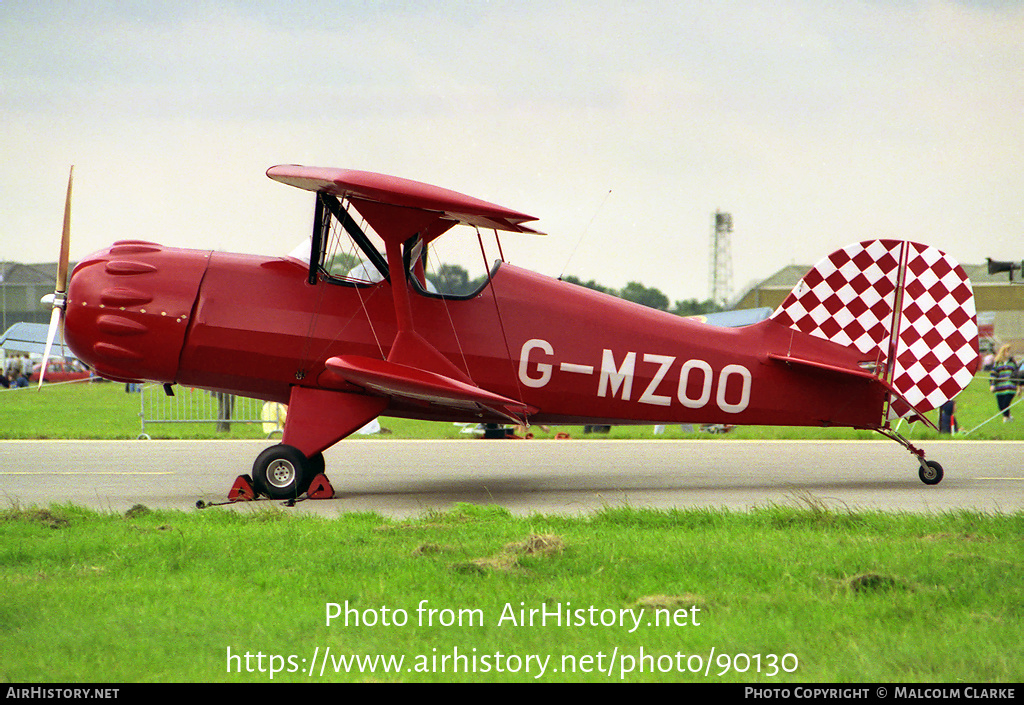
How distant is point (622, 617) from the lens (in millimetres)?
4469

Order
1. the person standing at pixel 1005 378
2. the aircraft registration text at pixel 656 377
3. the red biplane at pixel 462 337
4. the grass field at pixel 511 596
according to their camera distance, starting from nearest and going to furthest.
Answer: the grass field at pixel 511 596
the red biplane at pixel 462 337
the aircraft registration text at pixel 656 377
the person standing at pixel 1005 378

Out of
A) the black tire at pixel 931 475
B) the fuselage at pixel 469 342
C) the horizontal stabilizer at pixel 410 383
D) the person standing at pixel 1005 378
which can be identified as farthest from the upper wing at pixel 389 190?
the person standing at pixel 1005 378

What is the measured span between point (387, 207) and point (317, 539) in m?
3.71

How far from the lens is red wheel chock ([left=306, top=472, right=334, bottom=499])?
9133 mm

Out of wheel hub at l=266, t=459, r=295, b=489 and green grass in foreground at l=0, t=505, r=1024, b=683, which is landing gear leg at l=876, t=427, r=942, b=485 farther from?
wheel hub at l=266, t=459, r=295, b=489

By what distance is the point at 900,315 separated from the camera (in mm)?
10328

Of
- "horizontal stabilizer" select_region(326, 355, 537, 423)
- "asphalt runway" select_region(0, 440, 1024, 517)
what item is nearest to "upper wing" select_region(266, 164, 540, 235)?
"horizontal stabilizer" select_region(326, 355, 537, 423)

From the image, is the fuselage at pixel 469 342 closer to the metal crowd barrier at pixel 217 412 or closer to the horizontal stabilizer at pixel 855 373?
the horizontal stabilizer at pixel 855 373

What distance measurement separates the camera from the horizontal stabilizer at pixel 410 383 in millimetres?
8422

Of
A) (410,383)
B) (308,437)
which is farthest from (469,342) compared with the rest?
(308,437)

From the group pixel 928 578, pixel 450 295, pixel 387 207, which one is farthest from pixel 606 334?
pixel 928 578

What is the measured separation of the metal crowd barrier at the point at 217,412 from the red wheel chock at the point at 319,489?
23.1ft

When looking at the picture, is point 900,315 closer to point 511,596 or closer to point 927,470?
point 927,470
